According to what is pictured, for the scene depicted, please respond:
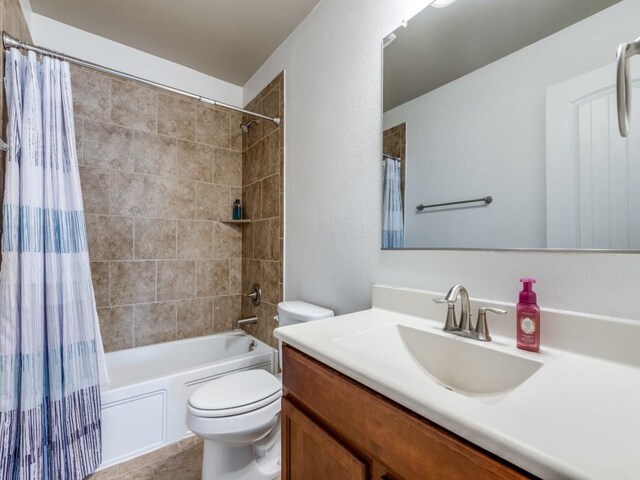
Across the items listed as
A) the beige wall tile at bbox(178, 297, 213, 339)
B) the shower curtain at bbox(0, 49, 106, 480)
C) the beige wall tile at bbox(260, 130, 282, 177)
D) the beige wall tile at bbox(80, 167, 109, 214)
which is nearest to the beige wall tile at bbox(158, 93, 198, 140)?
the beige wall tile at bbox(80, 167, 109, 214)

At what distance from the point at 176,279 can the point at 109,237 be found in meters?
0.52

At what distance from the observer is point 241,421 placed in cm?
119

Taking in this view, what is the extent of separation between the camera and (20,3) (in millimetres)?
1499

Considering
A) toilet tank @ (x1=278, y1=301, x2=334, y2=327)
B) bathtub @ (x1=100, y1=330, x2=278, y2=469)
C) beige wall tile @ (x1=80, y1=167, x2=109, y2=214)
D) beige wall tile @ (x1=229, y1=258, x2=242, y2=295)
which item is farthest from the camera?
beige wall tile @ (x1=229, y1=258, x2=242, y2=295)

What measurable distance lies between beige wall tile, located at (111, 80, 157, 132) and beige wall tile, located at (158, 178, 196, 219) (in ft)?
1.34

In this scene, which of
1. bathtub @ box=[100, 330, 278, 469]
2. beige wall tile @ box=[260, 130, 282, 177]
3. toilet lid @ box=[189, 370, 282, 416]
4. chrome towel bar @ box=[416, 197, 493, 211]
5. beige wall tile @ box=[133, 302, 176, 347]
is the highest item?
beige wall tile @ box=[260, 130, 282, 177]

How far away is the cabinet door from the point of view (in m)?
0.63

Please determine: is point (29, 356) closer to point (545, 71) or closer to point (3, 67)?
point (3, 67)

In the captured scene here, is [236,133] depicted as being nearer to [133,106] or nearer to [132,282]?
[133,106]

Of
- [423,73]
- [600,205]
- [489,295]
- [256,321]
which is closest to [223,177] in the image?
[256,321]

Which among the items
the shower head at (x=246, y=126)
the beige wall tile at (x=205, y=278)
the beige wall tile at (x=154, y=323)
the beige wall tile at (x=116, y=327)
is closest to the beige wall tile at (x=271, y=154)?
the shower head at (x=246, y=126)

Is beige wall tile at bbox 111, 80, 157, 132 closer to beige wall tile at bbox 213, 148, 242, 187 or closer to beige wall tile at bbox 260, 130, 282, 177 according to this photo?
beige wall tile at bbox 213, 148, 242, 187

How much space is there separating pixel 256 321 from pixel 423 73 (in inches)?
74.3

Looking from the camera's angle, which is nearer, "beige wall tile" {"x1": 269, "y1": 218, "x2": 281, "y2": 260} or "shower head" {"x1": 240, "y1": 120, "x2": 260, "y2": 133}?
"beige wall tile" {"x1": 269, "y1": 218, "x2": 281, "y2": 260}
